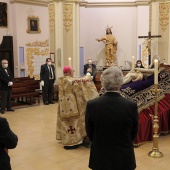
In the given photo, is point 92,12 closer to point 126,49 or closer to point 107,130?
point 126,49

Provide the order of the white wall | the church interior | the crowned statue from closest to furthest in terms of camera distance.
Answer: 1. the church interior
2. the white wall
3. the crowned statue

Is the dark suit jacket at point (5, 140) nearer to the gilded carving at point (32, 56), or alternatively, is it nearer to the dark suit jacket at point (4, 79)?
the dark suit jacket at point (4, 79)

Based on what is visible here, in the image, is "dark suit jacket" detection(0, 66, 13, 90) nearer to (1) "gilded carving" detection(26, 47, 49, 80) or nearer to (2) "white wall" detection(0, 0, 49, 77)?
(2) "white wall" detection(0, 0, 49, 77)

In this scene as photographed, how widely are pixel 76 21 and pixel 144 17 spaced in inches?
146

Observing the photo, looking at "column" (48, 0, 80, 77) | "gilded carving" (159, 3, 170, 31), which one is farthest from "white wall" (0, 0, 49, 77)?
"gilded carving" (159, 3, 170, 31)

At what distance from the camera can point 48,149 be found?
5.38 meters

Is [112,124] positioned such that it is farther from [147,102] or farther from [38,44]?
[38,44]

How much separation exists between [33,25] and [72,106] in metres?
8.37

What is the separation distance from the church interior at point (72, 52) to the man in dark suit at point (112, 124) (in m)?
1.99

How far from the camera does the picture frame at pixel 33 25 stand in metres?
12.6

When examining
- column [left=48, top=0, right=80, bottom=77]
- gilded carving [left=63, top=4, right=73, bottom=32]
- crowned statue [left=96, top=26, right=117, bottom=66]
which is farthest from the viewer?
crowned statue [left=96, top=26, right=117, bottom=66]

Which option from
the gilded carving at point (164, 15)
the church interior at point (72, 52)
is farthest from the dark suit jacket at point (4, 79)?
the gilded carving at point (164, 15)

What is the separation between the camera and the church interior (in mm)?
5168

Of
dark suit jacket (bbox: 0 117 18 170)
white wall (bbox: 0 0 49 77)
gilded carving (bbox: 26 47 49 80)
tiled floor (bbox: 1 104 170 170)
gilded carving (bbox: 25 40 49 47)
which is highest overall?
white wall (bbox: 0 0 49 77)
